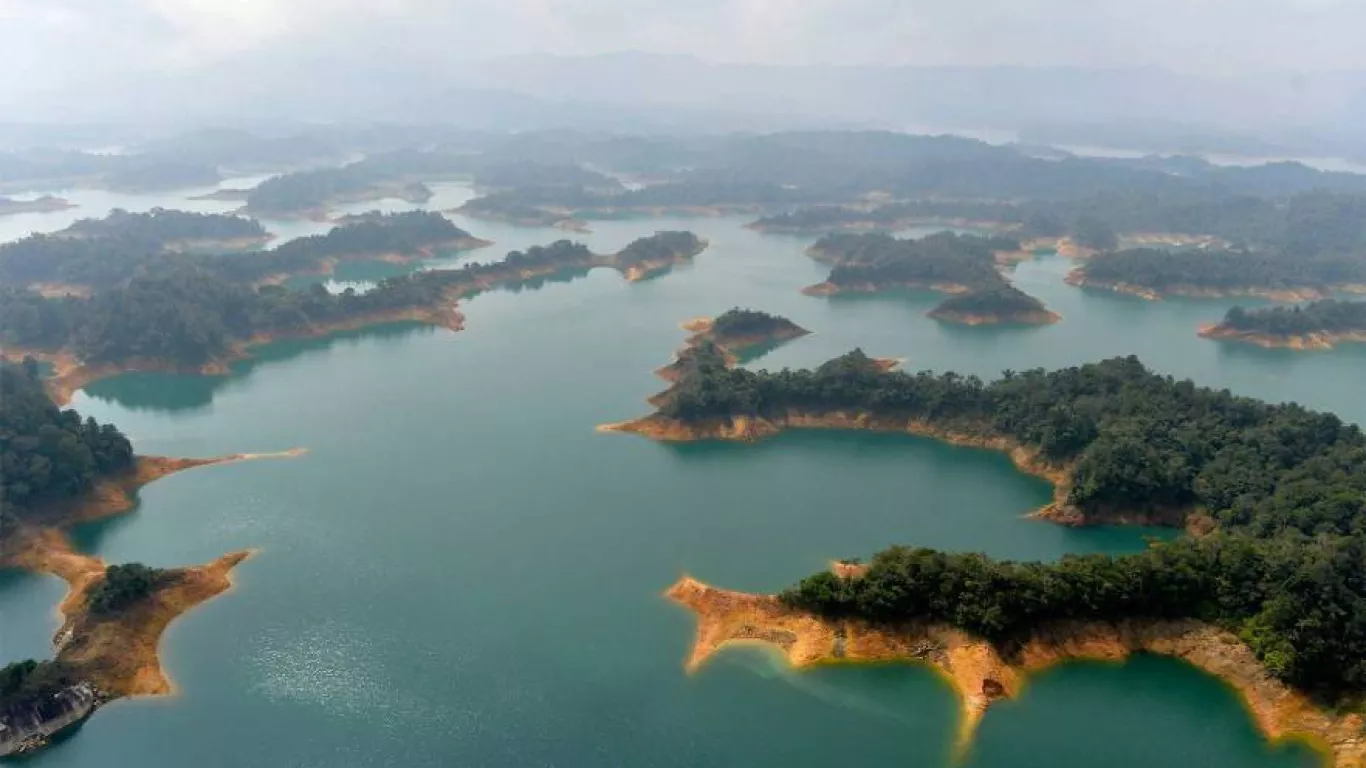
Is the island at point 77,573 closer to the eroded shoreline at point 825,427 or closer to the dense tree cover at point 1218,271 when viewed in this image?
the eroded shoreline at point 825,427

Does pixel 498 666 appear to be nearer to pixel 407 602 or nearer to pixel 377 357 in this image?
pixel 407 602

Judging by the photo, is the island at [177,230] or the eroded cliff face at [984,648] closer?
the eroded cliff face at [984,648]

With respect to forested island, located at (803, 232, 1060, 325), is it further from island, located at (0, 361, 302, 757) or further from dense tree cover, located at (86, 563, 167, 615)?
dense tree cover, located at (86, 563, 167, 615)

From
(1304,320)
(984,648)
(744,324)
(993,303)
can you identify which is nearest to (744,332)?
(744,324)

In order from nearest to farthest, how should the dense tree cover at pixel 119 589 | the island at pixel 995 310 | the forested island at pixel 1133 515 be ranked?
the forested island at pixel 1133 515 → the dense tree cover at pixel 119 589 → the island at pixel 995 310

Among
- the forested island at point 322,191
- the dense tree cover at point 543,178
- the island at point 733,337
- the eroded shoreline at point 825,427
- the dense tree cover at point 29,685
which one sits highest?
the dense tree cover at point 543,178

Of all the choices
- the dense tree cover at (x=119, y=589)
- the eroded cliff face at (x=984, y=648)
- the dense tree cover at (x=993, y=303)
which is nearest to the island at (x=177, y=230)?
the dense tree cover at (x=119, y=589)

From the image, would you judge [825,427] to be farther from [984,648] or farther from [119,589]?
[119,589]
